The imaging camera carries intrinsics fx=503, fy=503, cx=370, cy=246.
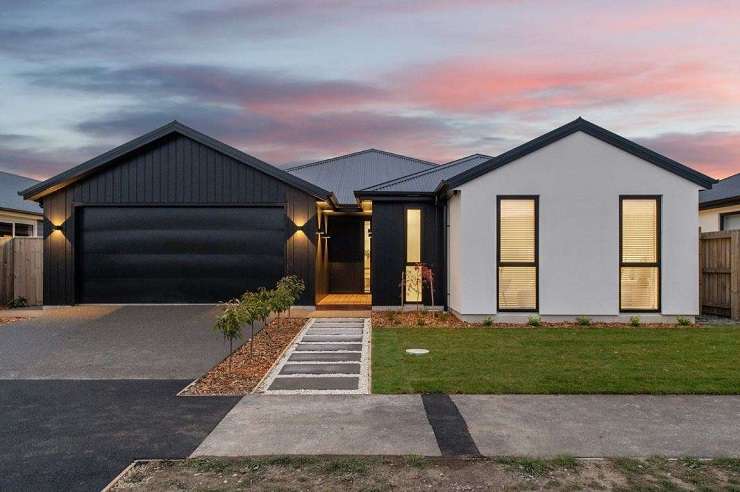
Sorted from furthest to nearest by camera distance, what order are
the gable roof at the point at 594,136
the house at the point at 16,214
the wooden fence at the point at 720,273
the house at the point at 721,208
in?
1. the house at the point at 16,214
2. the house at the point at 721,208
3. the wooden fence at the point at 720,273
4. the gable roof at the point at 594,136

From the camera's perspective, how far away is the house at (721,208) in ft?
48.6

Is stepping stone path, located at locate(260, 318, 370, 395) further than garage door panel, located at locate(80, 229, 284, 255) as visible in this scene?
No

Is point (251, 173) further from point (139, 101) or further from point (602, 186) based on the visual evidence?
point (602, 186)

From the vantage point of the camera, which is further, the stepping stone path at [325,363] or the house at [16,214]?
the house at [16,214]

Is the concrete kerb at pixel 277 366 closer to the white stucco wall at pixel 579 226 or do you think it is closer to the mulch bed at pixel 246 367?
the mulch bed at pixel 246 367

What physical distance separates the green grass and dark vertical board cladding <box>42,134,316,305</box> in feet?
14.8

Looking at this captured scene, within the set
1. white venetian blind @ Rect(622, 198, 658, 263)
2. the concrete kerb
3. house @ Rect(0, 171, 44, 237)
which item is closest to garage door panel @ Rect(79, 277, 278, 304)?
the concrete kerb

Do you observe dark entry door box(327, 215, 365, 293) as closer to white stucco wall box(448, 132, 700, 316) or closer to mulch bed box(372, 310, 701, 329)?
mulch bed box(372, 310, 701, 329)

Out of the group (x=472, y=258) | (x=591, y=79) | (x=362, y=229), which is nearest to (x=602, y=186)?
(x=472, y=258)

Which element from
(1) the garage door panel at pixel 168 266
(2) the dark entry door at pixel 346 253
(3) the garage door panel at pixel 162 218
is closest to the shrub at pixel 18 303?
(1) the garage door panel at pixel 168 266

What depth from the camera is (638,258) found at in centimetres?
1137

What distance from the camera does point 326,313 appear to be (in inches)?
512

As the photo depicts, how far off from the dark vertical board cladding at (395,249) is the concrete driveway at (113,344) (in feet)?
14.8

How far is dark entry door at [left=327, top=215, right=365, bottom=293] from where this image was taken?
58.9 ft
